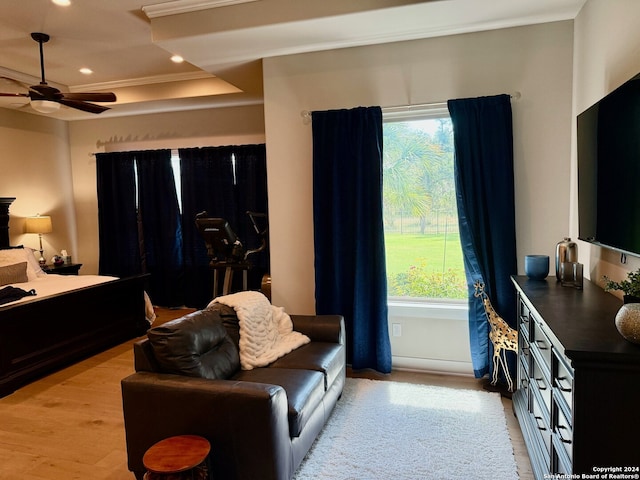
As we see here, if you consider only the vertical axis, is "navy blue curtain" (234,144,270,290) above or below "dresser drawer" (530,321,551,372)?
above

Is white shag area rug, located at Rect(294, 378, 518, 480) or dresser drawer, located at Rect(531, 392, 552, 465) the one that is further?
white shag area rug, located at Rect(294, 378, 518, 480)

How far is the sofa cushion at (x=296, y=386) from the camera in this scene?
2.17 meters

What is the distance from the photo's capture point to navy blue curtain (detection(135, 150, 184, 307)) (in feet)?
19.5

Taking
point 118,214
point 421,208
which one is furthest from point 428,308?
point 118,214

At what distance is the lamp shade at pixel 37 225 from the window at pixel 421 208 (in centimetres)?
480

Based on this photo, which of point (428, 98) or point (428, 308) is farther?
point (428, 308)

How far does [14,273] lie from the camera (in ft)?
15.0

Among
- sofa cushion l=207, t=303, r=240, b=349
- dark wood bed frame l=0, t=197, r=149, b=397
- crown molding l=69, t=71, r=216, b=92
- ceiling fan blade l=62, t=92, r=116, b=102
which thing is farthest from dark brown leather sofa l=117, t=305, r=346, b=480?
crown molding l=69, t=71, r=216, b=92

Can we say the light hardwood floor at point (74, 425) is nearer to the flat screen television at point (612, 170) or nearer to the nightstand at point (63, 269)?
the flat screen television at point (612, 170)

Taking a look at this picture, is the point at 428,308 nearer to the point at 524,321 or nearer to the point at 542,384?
the point at 524,321

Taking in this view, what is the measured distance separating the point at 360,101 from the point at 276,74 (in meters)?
0.81

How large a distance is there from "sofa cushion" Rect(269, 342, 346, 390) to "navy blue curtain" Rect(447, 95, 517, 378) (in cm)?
116

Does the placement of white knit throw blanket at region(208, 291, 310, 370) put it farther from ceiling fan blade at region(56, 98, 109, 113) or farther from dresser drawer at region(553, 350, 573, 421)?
ceiling fan blade at region(56, 98, 109, 113)

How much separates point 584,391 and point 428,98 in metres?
2.56
